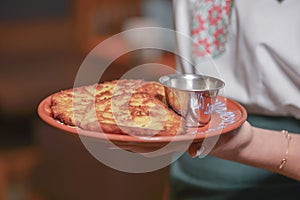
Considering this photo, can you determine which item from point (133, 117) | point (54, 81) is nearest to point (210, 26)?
point (133, 117)

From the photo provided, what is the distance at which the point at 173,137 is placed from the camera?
715mm

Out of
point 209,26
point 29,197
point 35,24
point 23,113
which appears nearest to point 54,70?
point 23,113

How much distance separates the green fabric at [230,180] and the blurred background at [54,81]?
1.00 m

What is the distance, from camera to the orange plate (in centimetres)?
71

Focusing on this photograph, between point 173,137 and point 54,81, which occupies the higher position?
point 173,137

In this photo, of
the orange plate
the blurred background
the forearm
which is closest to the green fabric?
the forearm

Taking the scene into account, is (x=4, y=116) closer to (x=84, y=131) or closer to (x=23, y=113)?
(x=23, y=113)

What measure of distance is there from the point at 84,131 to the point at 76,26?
291cm

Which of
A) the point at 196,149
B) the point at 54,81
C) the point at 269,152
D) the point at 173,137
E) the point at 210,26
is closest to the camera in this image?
the point at 173,137

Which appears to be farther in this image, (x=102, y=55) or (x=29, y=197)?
(x=102, y=55)

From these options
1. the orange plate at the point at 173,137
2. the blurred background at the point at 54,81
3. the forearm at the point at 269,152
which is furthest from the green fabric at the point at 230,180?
the blurred background at the point at 54,81

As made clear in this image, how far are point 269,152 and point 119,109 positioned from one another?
0.33 m

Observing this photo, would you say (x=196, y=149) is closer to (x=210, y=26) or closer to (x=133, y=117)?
(x=133, y=117)

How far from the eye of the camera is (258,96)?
109cm
